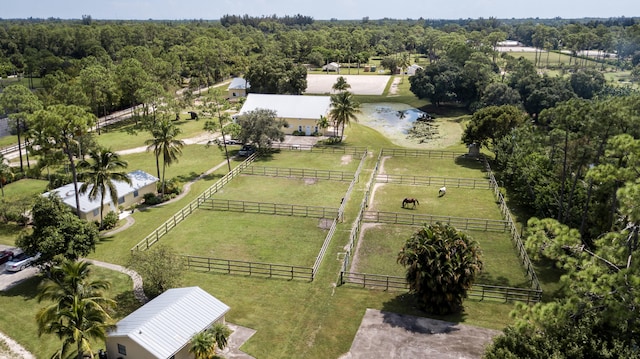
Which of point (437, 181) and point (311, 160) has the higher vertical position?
point (311, 160)

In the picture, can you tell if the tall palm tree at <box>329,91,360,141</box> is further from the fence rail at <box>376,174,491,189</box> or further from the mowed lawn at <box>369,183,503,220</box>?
the mowed lawn at <box>369,183,503,220</box>

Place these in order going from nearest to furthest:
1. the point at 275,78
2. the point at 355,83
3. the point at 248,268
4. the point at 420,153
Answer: the point at 248,268 < the point at 420,153 < the point at 275,78 < the point at 355,83

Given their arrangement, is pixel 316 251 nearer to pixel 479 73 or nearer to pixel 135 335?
pixel 135 335

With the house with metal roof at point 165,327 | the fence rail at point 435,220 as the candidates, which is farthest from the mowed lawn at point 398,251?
the house with metal roof at point 165,327

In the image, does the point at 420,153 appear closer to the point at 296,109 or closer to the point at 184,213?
the point at 296,109

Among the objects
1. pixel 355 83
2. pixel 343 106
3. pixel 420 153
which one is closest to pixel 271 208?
pixel 343 106

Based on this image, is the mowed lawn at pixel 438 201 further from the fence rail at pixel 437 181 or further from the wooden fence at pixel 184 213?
the wooden fence at pixel 184 213
